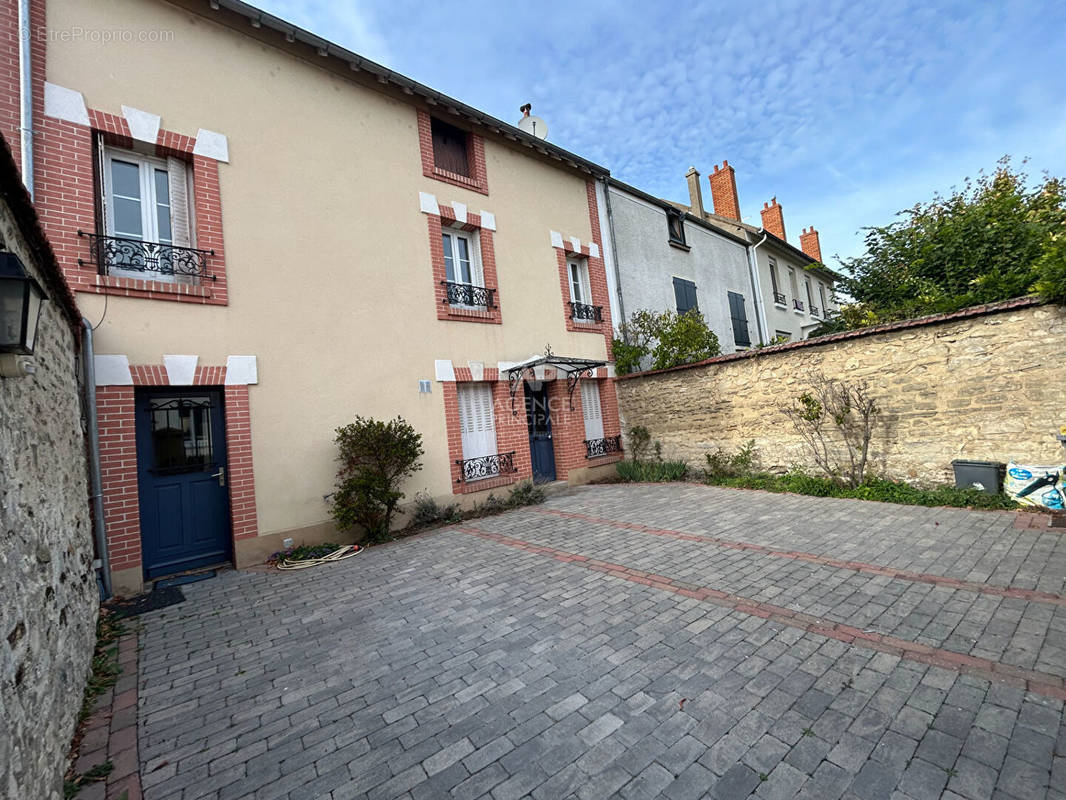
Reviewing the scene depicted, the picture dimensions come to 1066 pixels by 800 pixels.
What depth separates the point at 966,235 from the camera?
7.86 meters

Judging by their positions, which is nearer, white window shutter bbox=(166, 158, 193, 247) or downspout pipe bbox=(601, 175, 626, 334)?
white window shutter bbox=(166, 158, 193, 247)

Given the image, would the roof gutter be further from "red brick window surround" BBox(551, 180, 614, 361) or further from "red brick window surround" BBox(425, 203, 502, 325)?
"red brick window surround" BBox(425, 203, 502, 325)

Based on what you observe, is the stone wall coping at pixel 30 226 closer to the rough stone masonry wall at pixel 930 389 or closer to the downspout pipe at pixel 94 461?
the downspout pipe at pixel 94 461

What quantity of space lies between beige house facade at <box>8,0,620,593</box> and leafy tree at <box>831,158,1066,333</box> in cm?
616

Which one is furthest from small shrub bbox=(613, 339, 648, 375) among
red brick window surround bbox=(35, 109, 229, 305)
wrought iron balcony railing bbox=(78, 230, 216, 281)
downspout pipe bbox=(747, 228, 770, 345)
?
downspout pipe bbox=(747, 228, 770, 345)

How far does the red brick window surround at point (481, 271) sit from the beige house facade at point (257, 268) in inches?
1.4

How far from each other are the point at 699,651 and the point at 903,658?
3.64 feet

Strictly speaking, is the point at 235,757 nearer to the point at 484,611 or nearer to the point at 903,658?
the point at 484,611

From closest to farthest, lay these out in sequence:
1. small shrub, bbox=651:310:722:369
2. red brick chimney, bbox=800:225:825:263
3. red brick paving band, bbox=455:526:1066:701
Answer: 1. red brick paving band, bbox=455:526:1066:701
2. small shrub, bbox=651:310:722:369
3. red brick chimney, bbox=800:225:825:263

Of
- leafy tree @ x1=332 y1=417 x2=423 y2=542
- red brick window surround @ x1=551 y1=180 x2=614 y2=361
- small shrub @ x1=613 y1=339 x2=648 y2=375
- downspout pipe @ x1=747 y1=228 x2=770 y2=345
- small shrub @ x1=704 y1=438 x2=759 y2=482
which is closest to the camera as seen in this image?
leafy tree @ x1=332 y1=417 x2=423 y2=542

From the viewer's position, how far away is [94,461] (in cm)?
436

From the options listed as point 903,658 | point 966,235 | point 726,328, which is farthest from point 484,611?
point 726,328

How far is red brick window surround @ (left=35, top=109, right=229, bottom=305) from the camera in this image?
451cm

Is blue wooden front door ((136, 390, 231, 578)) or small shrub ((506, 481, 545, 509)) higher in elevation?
blue wooden front door ((136, 390, 231, 578))
